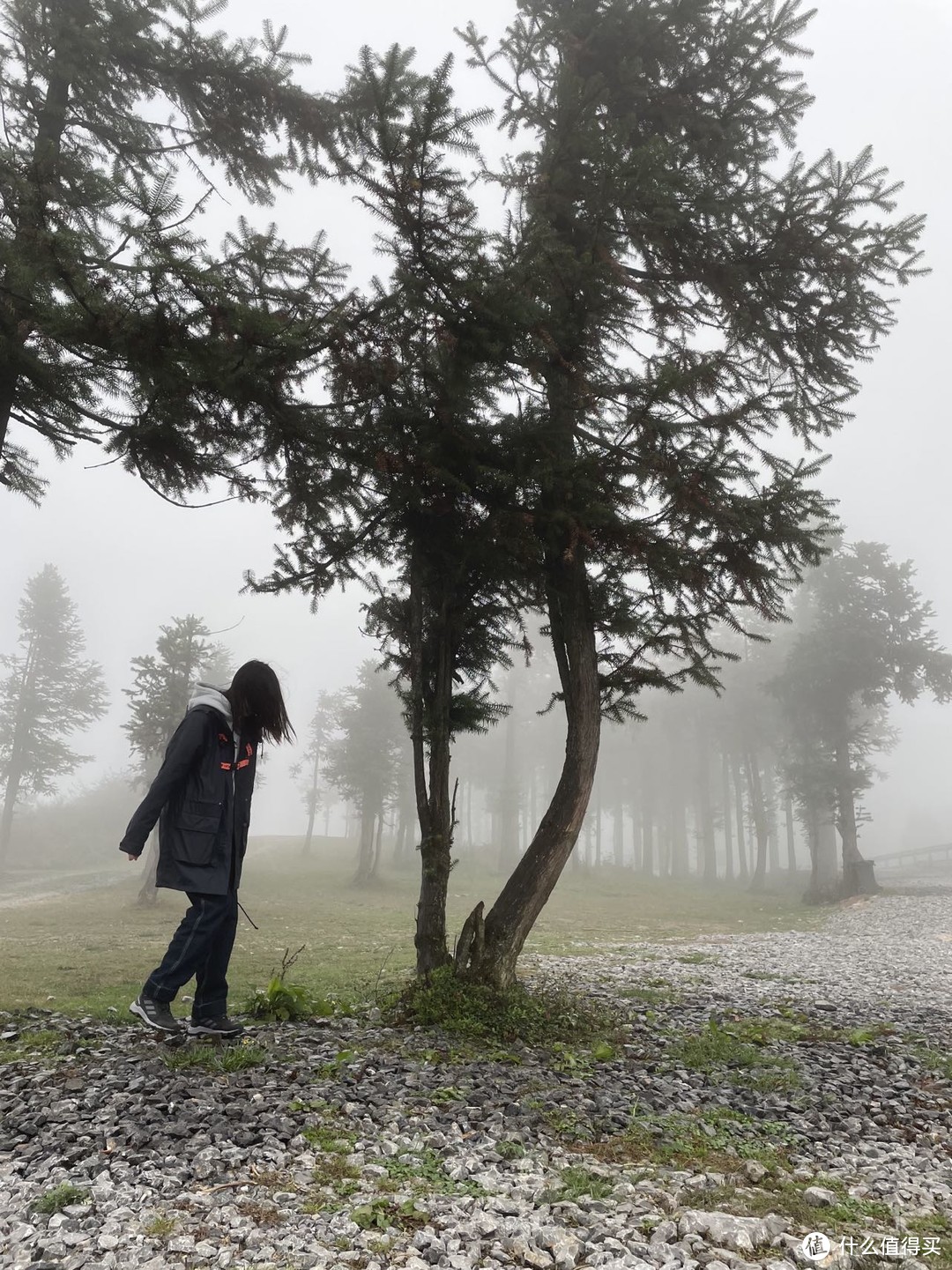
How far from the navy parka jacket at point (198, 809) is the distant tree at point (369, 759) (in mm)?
28895

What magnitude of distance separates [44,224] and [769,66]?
7.94 m

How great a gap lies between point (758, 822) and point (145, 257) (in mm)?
37342

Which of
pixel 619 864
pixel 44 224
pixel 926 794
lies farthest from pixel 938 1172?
pixel 926 794

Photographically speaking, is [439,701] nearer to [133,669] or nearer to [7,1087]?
[7,1087]

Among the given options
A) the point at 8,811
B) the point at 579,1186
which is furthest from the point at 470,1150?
the point at 8,811

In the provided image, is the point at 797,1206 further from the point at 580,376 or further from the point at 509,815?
the point at 509,815

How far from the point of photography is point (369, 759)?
117 feet

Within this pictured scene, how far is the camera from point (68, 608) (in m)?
47.0

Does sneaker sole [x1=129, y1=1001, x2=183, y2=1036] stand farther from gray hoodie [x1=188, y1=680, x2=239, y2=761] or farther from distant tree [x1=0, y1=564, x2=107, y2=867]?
distant tree [x1=0, y1=564, x2=107, y2=867]

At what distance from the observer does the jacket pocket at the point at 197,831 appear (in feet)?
17.7

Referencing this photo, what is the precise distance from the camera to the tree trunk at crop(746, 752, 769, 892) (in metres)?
35.2

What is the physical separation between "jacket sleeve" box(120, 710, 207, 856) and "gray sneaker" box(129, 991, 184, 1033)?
3.96 feet

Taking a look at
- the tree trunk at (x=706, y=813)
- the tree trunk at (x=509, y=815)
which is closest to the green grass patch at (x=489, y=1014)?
the tree trunk at (x=509, y=815)

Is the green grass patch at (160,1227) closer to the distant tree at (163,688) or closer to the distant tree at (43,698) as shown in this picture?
the distant tree at (163,688)
